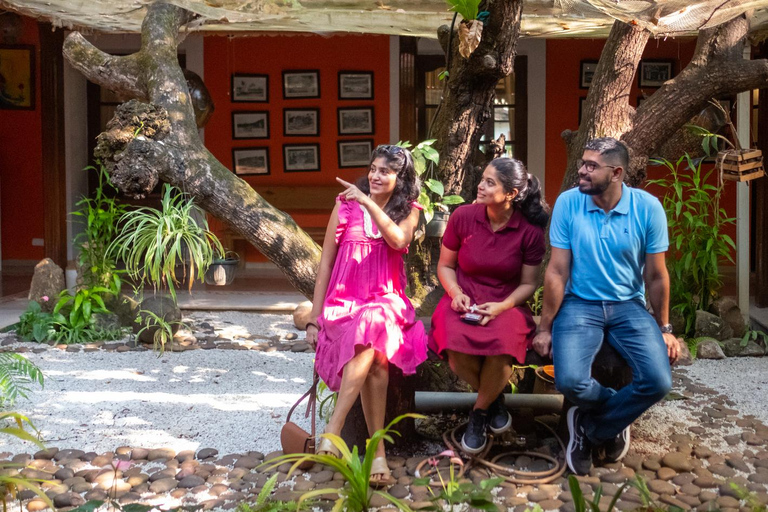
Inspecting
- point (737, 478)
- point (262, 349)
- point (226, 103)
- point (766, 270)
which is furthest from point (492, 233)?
point (226, 103)

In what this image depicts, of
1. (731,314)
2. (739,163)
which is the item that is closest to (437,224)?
(739,163)

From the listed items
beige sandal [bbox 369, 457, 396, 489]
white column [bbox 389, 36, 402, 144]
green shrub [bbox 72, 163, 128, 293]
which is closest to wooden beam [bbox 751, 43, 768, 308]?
white column [bbox 389, 36, 402, 144]

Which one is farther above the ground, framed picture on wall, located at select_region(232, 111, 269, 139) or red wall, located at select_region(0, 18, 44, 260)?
framed picture on wall, located at select_region(232, 111, 269, 139)

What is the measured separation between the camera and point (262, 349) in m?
6.34

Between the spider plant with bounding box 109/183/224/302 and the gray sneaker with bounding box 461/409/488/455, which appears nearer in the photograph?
the gray sneaker with bounding box 461/409/488/455

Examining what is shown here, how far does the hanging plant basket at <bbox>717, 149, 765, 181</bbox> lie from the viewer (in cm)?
551

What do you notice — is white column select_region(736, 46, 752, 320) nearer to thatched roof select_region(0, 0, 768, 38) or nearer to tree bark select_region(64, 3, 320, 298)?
thatched roof select_region(0, 0, 768, 38)

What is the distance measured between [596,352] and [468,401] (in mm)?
769

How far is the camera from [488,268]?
12.8 feet

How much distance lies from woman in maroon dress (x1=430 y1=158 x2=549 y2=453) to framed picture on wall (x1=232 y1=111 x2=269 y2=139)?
20.0 ft

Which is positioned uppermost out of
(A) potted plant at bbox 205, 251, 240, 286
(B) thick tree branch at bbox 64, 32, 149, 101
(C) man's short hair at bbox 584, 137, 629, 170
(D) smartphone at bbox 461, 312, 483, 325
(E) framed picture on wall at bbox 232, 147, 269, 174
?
(B) thick tree branch at bbox 64, 32, 149, 101

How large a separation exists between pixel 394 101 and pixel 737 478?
6.52m

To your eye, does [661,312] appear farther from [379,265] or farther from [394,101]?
[394,101]

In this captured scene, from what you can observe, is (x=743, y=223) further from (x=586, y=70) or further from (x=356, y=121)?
(x=356, y=121)
